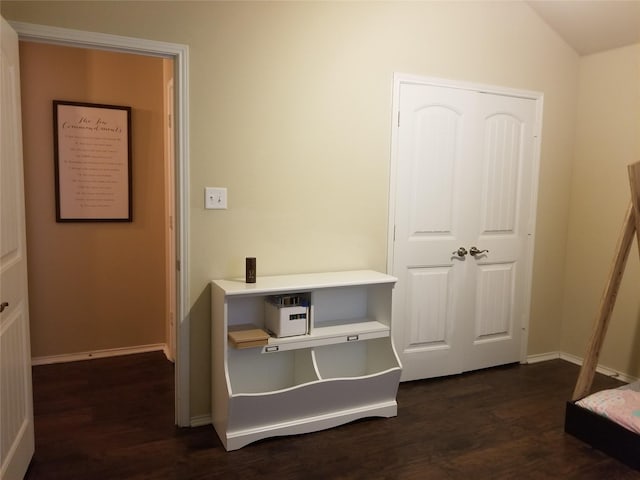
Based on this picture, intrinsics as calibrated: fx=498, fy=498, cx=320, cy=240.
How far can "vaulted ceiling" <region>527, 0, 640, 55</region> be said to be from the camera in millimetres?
3242

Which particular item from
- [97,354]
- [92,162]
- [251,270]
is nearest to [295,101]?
[251,270]

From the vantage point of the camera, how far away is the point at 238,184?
2775mm

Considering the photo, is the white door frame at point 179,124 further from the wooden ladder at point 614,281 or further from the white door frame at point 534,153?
the wooden ladder at point 614,281

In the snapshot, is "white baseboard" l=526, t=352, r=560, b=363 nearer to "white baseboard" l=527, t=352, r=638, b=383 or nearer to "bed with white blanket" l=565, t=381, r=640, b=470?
"white baseboard" l=527, t=352, r=638, b=383

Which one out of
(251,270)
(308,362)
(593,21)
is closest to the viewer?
(251,270)

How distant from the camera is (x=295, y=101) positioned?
2879mm

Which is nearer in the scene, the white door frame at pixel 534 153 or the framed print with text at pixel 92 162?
the white door frame at pixel 534 153

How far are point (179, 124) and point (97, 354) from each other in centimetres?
215

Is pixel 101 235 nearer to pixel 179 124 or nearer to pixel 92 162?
pixel 92 162

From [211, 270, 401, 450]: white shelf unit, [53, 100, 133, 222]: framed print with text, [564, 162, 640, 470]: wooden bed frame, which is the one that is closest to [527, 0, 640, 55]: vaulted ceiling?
[564, 162, 640, 470]: wooden bed frame

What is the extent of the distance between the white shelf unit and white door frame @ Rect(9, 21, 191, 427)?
17 centimetres

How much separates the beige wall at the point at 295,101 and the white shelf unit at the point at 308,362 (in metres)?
0.18

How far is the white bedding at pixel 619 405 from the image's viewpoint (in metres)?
2.49

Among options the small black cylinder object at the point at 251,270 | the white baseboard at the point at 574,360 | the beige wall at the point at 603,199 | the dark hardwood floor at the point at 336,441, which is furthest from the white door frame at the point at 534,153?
the small black cylinder object at the point at 251,270
